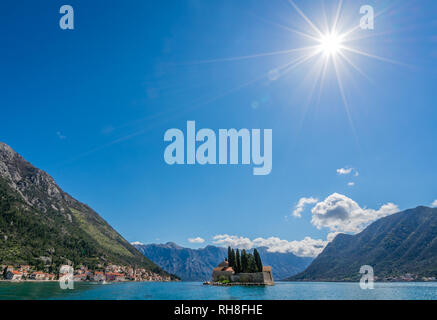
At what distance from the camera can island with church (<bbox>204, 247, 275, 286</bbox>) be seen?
362 feet

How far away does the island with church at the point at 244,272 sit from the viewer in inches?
4348

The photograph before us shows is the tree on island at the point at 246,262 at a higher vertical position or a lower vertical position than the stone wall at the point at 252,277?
higher

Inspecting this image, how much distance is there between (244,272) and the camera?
113 m

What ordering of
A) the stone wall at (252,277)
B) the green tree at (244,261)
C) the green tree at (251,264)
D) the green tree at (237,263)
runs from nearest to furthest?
the stone wall at (252,277) → the green tree at (251,264) → the green tree at (244,261) → the green tree at (237,263)

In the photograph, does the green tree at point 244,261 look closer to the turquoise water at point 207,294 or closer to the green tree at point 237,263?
the green tree at point 237,263

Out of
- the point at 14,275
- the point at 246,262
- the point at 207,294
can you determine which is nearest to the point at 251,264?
the point at 246,262

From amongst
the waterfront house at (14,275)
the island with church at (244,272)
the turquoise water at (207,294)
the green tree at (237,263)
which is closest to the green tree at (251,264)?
the island with church at (244,272)

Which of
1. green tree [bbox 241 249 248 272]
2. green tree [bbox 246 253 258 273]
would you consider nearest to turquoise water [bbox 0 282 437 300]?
green tree [bbox 246 253 258 273]

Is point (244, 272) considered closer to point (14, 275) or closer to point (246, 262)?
point (246, 262)

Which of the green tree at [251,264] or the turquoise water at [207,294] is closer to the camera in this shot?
the turquoise water at [207,294]

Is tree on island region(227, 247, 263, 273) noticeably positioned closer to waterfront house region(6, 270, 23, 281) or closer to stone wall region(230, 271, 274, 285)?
stone wall region(230, 271, 274, 285)
